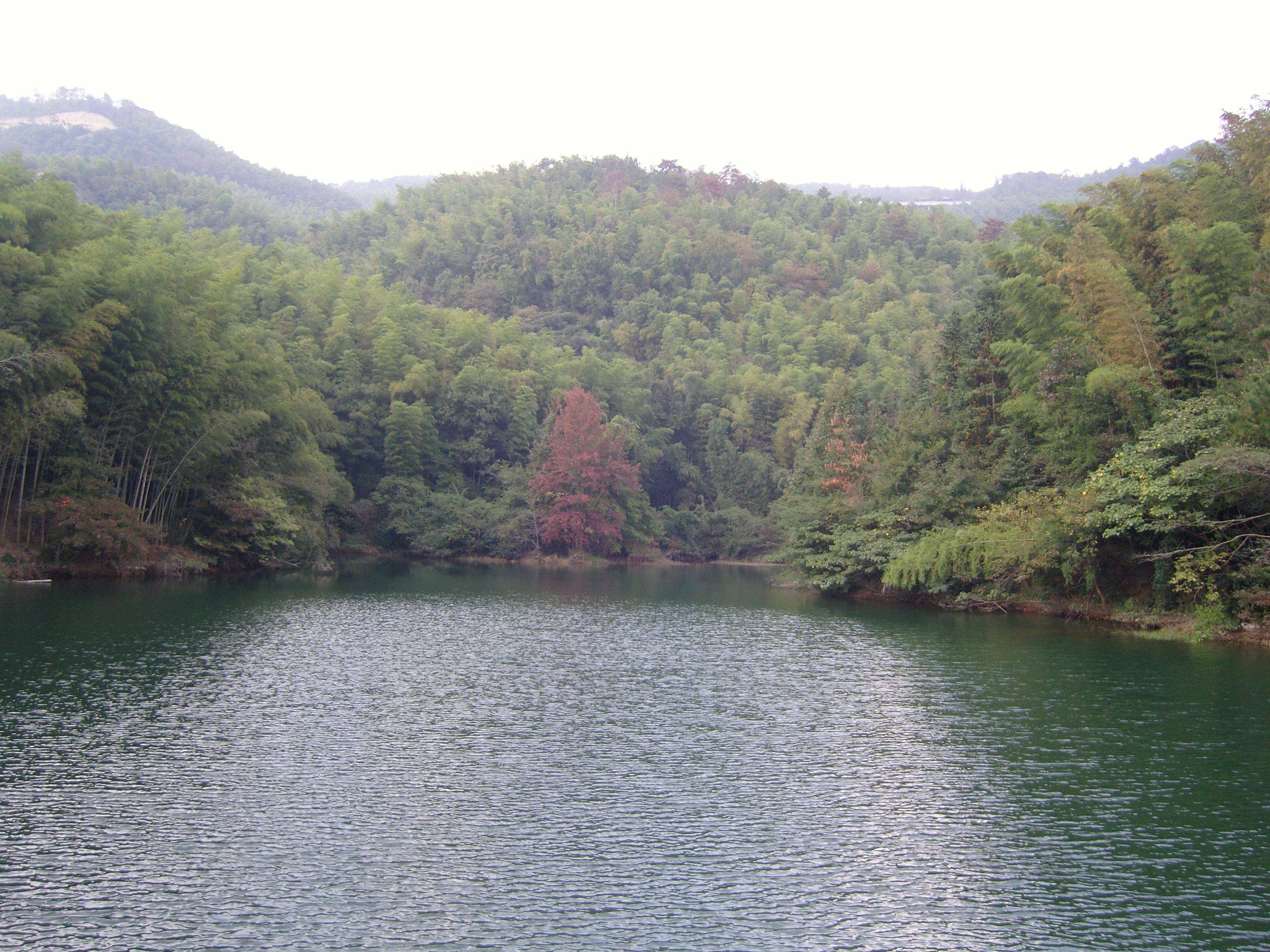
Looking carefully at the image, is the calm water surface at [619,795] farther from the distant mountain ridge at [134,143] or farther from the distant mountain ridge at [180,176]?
the distant mountain ridge at [134,143]

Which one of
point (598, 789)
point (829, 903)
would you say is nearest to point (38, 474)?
point (598, 789)

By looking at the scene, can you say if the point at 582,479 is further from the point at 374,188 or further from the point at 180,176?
the point at 374,188

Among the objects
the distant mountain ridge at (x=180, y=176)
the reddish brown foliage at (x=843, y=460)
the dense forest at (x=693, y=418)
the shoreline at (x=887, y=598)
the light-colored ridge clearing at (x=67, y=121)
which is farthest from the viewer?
the light-colored ridge clearing at (x=67, y=121)

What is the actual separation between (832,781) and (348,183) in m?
201

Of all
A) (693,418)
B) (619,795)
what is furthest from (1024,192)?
(619,795)

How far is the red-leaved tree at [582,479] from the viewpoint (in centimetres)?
5625

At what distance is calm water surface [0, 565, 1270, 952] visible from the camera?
8.55m

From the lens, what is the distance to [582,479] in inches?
2240

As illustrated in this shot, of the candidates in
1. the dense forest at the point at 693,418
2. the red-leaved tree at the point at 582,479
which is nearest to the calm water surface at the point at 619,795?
the dense forest at the point at 693,418

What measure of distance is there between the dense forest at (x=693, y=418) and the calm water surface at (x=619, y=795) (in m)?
5.92

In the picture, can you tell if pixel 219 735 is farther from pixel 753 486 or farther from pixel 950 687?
pixel 753 486

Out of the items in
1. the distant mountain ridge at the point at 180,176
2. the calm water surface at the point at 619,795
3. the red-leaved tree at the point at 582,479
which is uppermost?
the distant mountain ridge at the point at 180,176

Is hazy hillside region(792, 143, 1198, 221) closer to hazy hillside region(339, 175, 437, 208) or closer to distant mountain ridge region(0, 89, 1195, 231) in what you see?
distant mountain ridge region(0, 89, 1195, 231)

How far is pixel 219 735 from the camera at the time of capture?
13.9 meters
